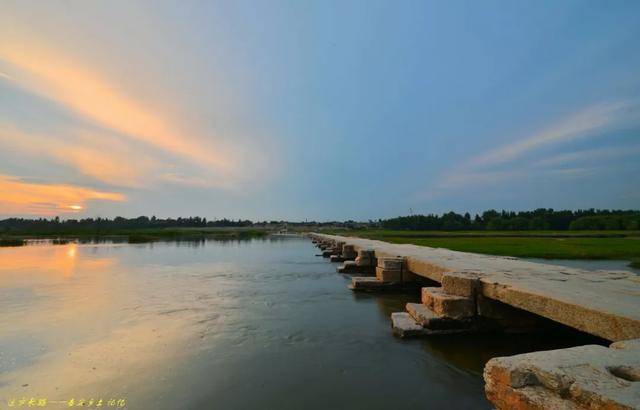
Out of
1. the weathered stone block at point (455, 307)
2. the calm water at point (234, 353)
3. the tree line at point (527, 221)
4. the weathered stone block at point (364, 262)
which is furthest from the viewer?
the tree line at point (527, 221)

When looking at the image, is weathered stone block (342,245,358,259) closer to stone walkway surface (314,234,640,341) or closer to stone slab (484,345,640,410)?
stone walkway surface (314,234,640,341)

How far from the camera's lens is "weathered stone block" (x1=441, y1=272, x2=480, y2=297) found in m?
6.91

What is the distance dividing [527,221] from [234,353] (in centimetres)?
12044

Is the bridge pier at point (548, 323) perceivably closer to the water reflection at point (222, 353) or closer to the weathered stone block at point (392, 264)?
the water reflection at point (222, 353)

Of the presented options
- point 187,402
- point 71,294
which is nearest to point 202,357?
point 187,402

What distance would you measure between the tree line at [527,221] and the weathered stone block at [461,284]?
9832cm

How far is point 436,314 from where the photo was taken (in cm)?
700

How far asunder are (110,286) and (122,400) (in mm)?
10765

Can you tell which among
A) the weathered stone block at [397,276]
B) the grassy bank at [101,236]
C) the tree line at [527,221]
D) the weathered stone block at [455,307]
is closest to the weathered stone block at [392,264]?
the weathered stone block at [397,276]

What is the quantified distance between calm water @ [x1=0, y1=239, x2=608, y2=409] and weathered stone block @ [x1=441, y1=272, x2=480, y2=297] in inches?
32.6

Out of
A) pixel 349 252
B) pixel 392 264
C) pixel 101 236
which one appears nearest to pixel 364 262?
pixel 392 264

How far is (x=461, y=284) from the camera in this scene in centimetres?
699

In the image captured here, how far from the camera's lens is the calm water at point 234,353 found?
4.63 m

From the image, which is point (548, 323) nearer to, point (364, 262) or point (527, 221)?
point (364, 262)
